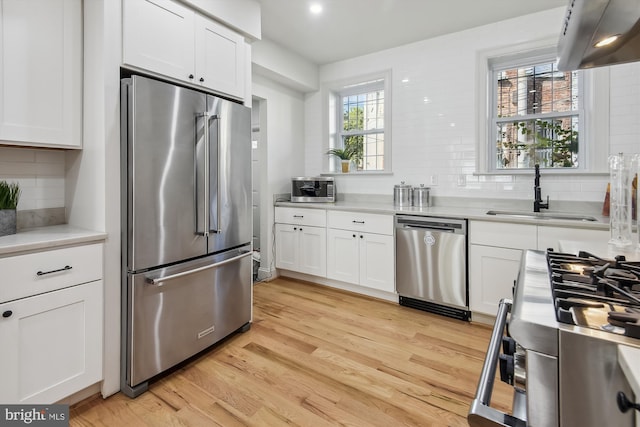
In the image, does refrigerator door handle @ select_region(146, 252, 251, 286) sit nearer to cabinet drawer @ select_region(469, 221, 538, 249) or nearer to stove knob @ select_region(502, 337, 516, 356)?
stove knob @ select_region(502, 337, 516, 356)

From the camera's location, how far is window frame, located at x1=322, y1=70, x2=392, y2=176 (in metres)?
3.84

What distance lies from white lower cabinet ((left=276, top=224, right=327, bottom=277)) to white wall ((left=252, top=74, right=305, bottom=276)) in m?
0.14

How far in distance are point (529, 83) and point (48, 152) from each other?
156 inches

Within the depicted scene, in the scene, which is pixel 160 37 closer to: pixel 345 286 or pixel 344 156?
pixel 344 156

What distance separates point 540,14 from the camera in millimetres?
2951

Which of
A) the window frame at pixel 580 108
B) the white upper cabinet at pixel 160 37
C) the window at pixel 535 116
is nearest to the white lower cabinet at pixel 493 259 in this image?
the window frame at pixel 580 108

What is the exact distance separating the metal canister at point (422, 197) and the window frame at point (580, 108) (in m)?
0.52

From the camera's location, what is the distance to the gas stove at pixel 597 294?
0.63 m

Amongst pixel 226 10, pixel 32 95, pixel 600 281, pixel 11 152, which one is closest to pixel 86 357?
pixel 11 152

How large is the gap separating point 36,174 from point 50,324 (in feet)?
3.21

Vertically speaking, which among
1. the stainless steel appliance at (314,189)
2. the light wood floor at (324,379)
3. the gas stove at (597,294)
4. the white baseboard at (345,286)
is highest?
the stainless steel appliance at (314,189)

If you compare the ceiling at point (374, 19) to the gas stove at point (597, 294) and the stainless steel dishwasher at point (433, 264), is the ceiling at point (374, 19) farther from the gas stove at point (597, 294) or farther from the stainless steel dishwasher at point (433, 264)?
the gas stove at point (597, 294)

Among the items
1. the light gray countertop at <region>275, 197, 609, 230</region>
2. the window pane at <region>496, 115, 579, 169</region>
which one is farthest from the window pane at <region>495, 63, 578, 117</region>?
the light gray countertop at <region>275, 197, 609, 230</region>

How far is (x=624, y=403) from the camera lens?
0.53 metres
